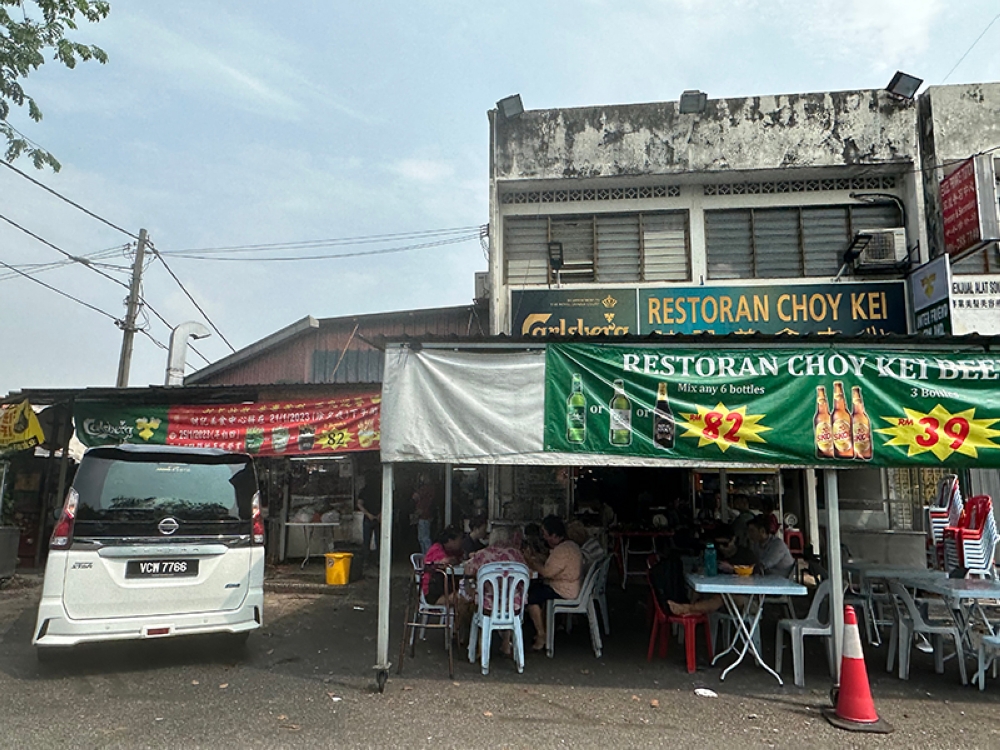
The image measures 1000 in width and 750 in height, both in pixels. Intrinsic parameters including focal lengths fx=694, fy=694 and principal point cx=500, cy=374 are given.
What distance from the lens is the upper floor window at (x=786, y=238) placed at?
11.2 metres

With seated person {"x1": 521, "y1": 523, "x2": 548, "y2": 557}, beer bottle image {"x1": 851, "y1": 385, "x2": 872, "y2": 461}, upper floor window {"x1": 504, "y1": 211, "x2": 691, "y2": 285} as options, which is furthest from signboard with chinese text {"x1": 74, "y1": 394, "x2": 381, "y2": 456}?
beer bottle image {"x1": 851, "y1": 385, "x2": 872, "y2": 461}

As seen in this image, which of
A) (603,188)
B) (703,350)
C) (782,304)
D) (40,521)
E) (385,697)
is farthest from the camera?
(40,521)

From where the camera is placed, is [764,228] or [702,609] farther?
[764,228]

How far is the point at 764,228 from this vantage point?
1138cm

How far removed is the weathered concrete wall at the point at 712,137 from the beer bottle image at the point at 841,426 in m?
6.16

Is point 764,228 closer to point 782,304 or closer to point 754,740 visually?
point 782,304

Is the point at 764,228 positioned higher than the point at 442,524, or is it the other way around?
the point at 764,228

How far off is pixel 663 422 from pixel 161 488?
15.1ft

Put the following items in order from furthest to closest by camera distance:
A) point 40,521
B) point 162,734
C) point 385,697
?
point 40,521 → point 385,697 → point 162,734

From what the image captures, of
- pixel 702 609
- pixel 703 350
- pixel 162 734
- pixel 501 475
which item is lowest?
pixel 162 734

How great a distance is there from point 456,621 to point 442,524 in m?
5.80

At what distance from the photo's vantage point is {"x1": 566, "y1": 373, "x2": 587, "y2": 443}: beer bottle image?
20.1 feet

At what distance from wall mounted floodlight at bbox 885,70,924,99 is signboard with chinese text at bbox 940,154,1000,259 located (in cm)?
151

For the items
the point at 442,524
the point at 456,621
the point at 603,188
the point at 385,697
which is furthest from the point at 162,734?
the point at 603,188
